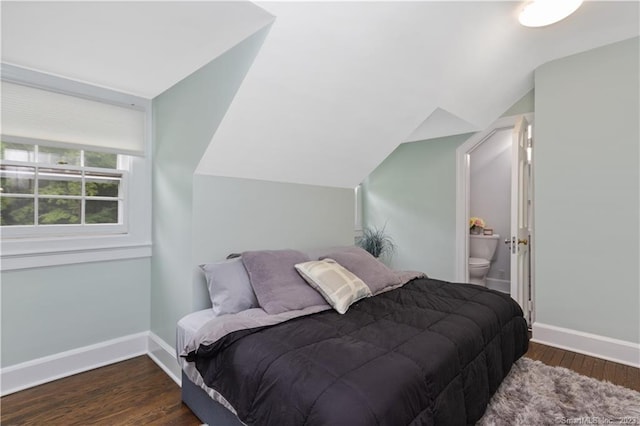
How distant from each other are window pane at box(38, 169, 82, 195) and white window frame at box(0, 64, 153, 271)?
23 centimetres

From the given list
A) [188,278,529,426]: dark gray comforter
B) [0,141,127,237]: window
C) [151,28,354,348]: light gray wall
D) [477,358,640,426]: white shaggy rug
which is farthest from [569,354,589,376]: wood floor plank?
[0,141,127,237]: window

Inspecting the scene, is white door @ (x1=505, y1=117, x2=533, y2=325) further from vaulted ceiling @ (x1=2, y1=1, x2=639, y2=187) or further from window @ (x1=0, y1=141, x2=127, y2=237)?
window @ (x1=0, y1=141, x2=127, y2=237)

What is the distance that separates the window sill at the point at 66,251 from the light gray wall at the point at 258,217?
2.69 ft

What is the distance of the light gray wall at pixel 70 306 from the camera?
211 cm

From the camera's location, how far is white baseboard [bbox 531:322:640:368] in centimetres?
241

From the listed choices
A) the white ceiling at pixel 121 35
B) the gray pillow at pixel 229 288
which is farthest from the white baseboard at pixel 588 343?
the white ceiling at pixel 121 35

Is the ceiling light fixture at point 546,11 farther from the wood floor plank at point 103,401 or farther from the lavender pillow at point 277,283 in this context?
the wood floor plank at point 103,401

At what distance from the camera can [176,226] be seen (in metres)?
2.34

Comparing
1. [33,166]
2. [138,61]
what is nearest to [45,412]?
[33,166]

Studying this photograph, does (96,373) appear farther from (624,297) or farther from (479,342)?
(624,297)

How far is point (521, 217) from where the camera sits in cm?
282

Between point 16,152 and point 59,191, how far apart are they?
1.12 feet

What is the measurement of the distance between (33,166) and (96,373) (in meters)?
1.54

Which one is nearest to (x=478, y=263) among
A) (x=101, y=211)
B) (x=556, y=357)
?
(x=556, y=357)
